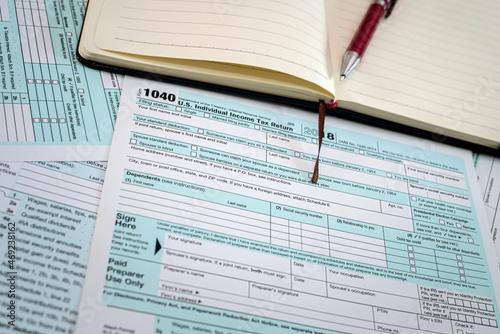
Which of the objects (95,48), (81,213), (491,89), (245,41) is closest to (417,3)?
(491,89)

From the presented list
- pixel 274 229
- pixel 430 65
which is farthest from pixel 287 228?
pixel 430 65

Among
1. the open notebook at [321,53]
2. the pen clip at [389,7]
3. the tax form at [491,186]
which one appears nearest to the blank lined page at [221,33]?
the open notebook at [321,53]

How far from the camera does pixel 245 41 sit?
0.67m

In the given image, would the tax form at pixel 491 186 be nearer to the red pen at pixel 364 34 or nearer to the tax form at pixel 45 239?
the red pen at pixel 364 34

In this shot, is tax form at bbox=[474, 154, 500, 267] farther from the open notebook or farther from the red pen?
the red pen

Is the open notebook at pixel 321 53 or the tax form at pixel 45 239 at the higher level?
the open notebook at pixel 321 53

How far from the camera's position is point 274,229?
60 centimetres

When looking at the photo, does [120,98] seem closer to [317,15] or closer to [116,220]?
[116,220]

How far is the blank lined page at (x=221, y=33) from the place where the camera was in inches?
25.7

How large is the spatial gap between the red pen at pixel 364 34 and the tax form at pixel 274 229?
96 mm

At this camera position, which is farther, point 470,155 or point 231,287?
point 470,155

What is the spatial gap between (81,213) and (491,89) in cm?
69

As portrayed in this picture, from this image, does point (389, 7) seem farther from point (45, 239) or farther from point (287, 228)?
point (45, 239)

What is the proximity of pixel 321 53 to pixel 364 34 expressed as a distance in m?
0.09
